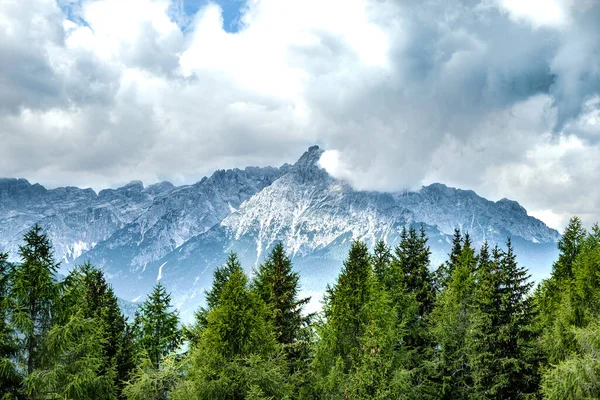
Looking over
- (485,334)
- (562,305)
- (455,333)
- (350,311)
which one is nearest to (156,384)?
(350,311)

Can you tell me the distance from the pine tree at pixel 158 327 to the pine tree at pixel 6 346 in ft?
52.0

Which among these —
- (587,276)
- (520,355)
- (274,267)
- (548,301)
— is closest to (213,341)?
(274,267)

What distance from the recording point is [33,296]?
20750mm

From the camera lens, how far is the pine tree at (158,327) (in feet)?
118

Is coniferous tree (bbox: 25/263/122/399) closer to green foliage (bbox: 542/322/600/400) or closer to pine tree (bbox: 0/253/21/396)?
pine tree (bbox: 0/253/21/396)

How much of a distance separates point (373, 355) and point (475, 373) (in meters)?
8.73

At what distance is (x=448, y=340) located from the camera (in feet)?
92.9

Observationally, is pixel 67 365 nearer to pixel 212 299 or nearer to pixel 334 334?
pixel 334 334

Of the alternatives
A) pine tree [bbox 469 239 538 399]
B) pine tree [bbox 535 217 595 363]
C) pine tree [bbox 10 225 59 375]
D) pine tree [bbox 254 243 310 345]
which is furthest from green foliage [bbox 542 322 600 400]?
pine tree [bbox 10 225 59 375]

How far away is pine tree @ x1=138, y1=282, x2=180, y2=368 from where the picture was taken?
36094 mm

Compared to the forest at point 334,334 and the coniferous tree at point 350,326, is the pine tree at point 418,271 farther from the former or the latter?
the coniferous tree at point 350,326

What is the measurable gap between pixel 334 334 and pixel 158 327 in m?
16.8

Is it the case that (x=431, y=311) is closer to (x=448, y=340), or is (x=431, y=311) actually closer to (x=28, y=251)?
(x=448, y=340)

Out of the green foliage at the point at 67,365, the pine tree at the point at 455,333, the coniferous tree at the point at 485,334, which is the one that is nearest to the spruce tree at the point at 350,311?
the pine tree at the point at 455,333
